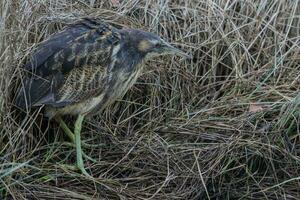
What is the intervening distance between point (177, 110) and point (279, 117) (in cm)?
63

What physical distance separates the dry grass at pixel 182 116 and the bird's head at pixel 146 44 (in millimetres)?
420

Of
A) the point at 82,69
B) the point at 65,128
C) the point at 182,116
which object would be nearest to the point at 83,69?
the point at 82,69

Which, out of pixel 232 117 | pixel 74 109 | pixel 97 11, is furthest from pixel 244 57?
pixel 74 109

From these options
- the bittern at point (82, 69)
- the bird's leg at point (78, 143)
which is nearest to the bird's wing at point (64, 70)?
the bittern at point (82, 69)

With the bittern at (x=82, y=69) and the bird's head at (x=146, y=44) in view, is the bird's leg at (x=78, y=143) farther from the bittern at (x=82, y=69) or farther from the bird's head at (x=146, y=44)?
the bird's head at (x=146, y=44)

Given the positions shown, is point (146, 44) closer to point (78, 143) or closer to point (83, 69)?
point (83, 69)

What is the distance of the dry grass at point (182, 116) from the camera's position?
4074 mm

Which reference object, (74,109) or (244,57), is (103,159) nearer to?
(74,109)

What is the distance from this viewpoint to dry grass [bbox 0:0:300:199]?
4074mm

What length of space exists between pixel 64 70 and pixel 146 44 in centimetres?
48

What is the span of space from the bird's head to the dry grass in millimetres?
420

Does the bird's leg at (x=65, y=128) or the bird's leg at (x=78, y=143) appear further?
the bird's leg at (x=65, y=128)

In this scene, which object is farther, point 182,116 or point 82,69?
point 182,116

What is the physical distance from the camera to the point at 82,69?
416 cm
